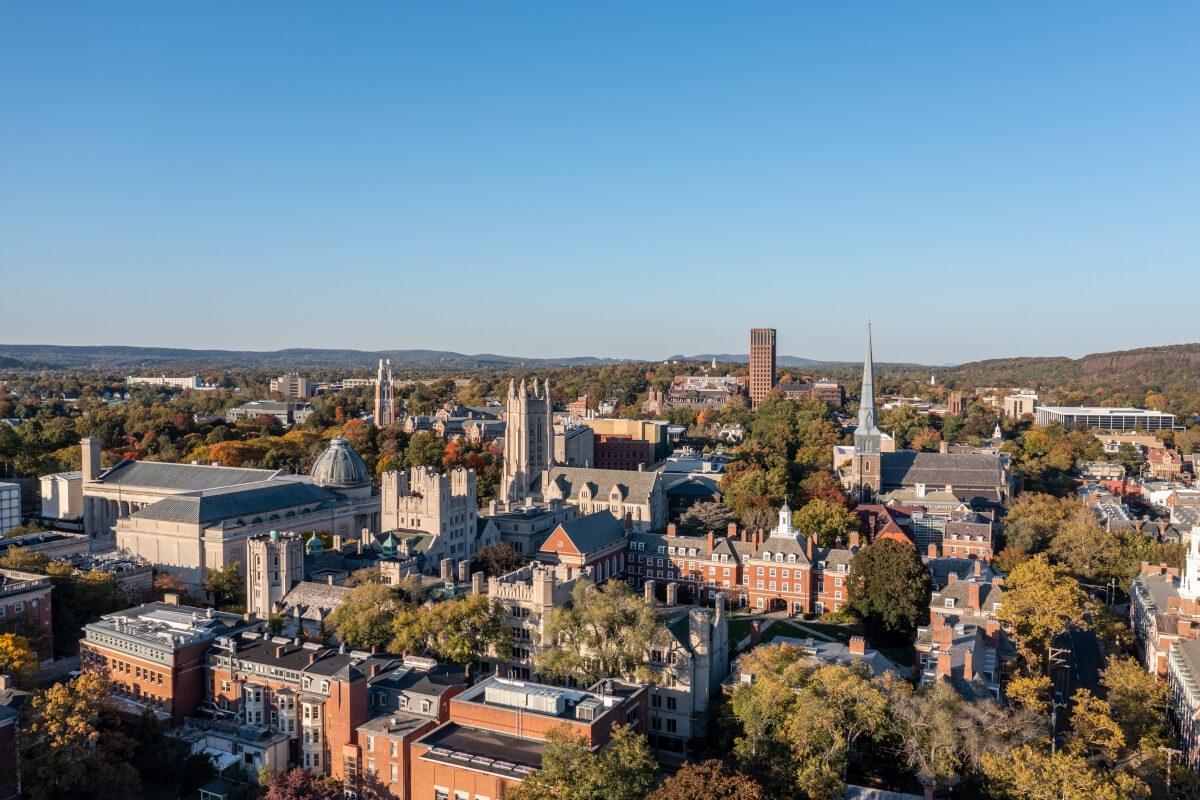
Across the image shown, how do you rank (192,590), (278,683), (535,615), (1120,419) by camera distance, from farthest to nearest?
(1120,419), (192,590), (535,615), (278,683)

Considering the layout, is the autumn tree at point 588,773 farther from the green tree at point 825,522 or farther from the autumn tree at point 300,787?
the green tree at point 825,522

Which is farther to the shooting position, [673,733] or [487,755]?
[673,733]

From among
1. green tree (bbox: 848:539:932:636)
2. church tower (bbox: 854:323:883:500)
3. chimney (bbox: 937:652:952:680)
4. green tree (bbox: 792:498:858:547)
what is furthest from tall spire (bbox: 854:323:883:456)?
chimney (bbox: 937:652:952:680)

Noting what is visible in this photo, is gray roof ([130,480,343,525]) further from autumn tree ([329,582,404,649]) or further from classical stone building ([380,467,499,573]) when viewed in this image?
autumn tree ([329,582,404,649])

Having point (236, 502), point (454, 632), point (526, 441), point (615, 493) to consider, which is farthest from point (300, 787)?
point (526, 441)

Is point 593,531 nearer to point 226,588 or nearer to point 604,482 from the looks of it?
point 604,482

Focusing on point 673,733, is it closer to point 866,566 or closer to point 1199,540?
point 866,566

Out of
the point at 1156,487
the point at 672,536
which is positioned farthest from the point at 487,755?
the point at 1156,487
